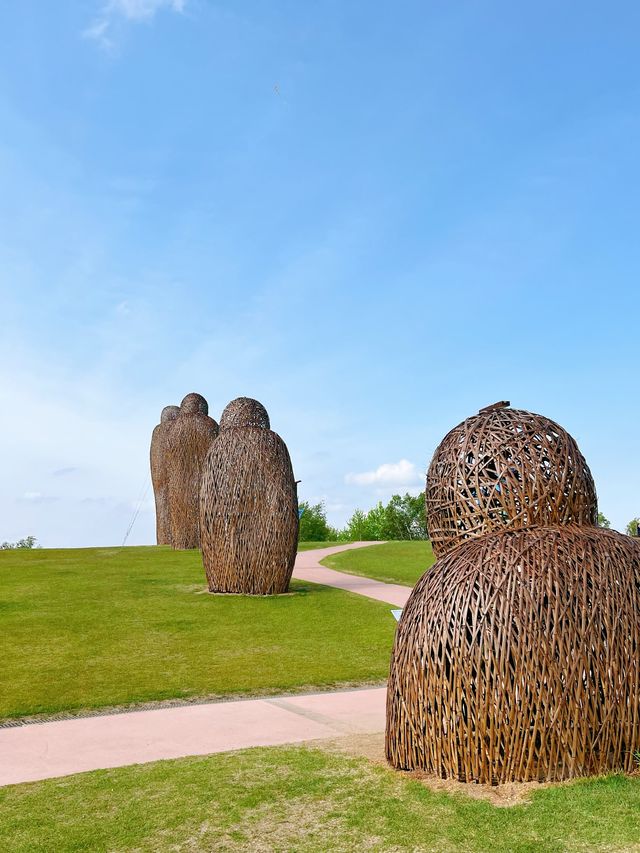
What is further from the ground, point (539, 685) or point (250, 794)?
point (539, 685)

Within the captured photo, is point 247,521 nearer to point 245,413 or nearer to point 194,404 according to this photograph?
point 245,413

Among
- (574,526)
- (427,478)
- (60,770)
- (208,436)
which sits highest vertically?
(208,436)

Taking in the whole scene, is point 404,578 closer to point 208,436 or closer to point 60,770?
point 208,436

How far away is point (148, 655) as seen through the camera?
10.8 meters

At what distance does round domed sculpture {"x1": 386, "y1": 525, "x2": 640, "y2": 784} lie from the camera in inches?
190

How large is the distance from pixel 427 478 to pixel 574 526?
4.08ft

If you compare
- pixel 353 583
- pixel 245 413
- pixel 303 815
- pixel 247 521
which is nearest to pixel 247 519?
pixel 247 521

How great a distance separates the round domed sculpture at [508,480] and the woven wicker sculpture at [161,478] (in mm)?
27402

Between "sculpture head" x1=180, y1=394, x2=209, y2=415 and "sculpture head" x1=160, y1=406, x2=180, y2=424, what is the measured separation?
16.9 ft

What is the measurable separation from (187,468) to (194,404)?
3110mm

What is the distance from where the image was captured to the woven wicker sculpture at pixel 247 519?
16.0 m

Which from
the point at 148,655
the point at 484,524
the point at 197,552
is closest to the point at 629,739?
the point at 484,524

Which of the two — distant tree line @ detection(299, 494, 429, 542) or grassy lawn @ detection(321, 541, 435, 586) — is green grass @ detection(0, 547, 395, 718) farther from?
distant tree line @ detection(299, 494, 429, 542)

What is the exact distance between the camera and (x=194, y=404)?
29.8m
